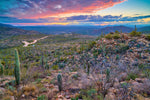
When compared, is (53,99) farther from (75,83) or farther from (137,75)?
(137,75)

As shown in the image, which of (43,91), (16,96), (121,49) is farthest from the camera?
(121,49)

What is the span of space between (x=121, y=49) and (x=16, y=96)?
10128 mm

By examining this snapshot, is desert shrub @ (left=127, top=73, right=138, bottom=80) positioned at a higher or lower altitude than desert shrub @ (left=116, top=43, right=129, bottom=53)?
lower

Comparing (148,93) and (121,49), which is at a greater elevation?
(121,49)

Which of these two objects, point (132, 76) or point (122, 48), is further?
point (122, 48)

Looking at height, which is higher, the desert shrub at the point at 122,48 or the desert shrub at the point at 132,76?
the desert shrub at the point at 122,48

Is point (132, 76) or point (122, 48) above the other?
point (122, 48)

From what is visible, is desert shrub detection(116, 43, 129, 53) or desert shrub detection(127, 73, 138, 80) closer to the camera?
desert shrub detection(127, 73, 138, 80)

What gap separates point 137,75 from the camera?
570cm

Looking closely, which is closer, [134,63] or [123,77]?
[123,77]

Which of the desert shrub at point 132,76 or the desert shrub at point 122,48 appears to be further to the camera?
the desert shrub at point 122,48

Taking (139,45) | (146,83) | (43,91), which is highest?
(139,45)

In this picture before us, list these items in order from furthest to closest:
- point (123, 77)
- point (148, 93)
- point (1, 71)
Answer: point (1, 71)
point (123, 77)
point (148, 93)

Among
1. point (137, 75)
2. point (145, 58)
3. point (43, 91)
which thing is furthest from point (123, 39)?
point (43, 91)
